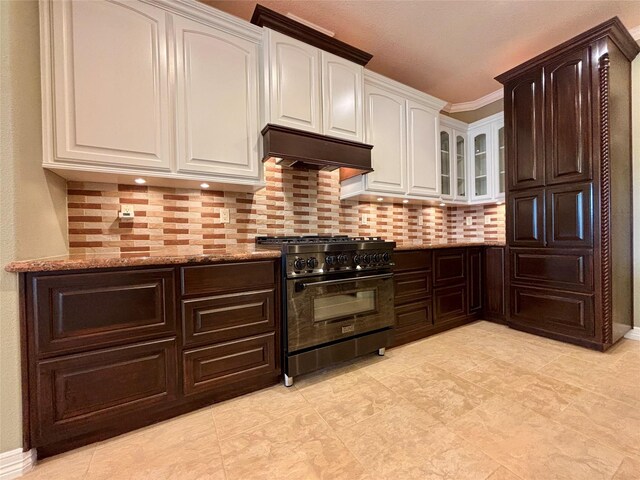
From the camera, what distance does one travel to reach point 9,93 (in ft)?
3.91

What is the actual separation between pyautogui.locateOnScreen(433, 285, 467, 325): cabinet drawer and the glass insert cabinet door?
4.20 feet

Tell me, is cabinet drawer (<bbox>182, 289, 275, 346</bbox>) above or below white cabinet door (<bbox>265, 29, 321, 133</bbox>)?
below

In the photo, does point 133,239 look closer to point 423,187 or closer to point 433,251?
point 433,251

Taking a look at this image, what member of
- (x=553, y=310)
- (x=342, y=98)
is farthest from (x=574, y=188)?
(x=342, y=98)

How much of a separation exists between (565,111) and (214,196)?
10.5ft

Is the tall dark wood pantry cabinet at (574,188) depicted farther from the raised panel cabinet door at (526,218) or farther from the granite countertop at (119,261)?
the granite countertop at (119,261)

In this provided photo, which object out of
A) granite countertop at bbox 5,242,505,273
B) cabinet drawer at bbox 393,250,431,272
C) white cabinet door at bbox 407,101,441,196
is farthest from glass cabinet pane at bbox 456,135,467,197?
granite countertop at bbox 5,242,505,273

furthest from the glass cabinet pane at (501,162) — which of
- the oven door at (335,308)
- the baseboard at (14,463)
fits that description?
the baseboard at (14,463)

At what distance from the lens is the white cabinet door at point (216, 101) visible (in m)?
1.75

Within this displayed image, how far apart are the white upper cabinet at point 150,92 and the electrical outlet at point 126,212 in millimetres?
189

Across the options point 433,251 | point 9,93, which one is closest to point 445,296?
point 433,251

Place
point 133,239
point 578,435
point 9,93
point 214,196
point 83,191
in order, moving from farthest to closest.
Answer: point 214,196, point 133,239, point 83,191, point 578,435, point 9,93

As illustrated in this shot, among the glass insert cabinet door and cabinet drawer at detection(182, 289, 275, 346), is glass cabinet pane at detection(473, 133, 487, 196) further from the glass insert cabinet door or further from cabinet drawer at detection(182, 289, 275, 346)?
cabinet drawer at detection(182, 289, 275, 346)

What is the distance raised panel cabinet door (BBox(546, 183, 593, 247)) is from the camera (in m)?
2.28
